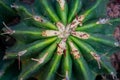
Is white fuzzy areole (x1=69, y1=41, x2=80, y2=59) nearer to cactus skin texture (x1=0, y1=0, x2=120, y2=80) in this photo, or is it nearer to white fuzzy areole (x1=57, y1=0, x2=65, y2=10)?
cactus skin texture (x1=0, y1=0, x2=120, y2=80)

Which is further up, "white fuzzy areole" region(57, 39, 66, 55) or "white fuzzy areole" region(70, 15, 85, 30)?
"white fuzzy areole" region(70, 15, 85, 30)

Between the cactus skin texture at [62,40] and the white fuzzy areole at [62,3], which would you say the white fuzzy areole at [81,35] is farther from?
the white fuzzy areole at [62,3]

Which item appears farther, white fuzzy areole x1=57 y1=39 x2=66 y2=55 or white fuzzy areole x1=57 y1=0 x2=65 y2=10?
white fuzzy areole x1=57 y1=0 x2=65 y2=10

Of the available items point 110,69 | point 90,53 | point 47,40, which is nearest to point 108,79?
point 110,69

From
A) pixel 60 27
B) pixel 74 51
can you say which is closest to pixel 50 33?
pixel 60 27

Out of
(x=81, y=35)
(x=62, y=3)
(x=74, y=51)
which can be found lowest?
(x=74, y=51)

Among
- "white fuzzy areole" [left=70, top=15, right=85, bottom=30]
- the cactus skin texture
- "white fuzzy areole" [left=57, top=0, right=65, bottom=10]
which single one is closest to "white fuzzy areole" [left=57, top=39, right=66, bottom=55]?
the cactus skin texture

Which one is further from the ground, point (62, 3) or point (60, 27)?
point (62, 3)

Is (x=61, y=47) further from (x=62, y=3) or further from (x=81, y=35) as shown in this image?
(x=62, y=3)

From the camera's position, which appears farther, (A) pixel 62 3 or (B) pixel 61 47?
(A) pixel 62 3
